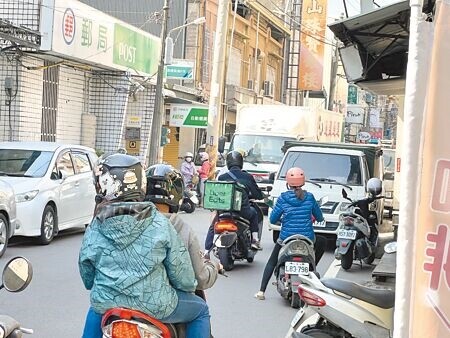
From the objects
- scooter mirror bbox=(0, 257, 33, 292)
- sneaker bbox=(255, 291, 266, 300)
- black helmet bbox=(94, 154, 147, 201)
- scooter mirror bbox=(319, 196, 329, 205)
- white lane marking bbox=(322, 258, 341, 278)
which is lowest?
white lane marking bbox=(322, 258, 341, 278)

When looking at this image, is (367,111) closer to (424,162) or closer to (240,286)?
(240,286)

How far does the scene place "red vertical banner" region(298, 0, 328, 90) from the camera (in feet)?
131

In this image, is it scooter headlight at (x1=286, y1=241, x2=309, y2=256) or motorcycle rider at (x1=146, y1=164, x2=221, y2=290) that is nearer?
motorcycle rider at (x1=146, y1=164, x2=221, y2=290)

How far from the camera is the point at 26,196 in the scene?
12.1 m

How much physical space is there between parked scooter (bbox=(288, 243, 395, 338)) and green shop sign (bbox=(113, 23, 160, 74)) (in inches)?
715

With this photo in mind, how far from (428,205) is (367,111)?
215 ft

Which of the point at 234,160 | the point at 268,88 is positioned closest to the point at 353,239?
the point at 234,160

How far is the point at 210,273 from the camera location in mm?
4199

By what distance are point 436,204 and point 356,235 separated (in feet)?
30.7

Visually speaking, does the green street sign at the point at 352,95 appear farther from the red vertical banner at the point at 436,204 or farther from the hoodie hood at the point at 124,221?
the red vertical banner at the point at 436,204

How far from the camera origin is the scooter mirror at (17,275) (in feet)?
11.9

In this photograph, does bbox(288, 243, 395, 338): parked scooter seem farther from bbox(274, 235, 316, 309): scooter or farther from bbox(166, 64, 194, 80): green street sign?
bbox(166, 64, 194, 80): green street sign

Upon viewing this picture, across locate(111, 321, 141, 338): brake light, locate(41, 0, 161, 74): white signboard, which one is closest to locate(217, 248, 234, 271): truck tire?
locate(111, 321, 141, 338): brake light

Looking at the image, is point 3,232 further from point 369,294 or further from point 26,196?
point 369,294
